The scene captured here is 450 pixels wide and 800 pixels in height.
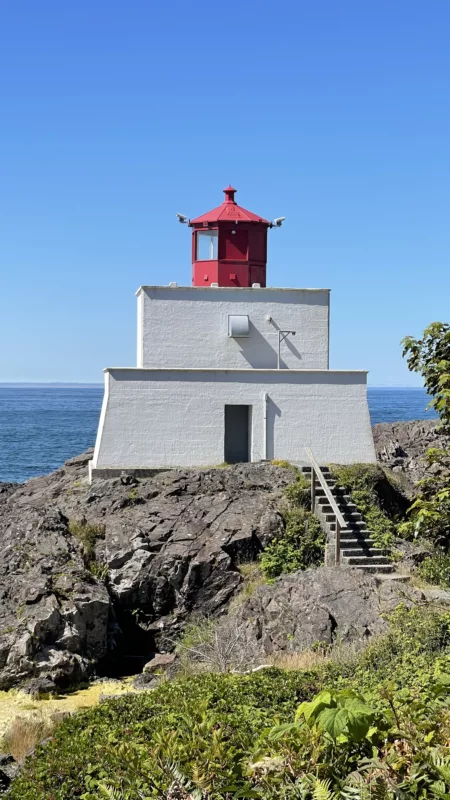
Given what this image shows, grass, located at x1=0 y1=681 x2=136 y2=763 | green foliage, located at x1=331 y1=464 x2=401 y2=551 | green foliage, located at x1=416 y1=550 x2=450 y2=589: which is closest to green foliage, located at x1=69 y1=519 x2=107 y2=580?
grass, located at x1=0 y1=681 x2=136 y2=763

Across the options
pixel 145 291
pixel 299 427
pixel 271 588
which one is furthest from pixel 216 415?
pixel 271 588

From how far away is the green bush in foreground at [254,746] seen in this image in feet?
20.4

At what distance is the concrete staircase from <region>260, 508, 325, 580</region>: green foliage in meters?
0.27

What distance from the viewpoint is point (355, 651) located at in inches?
503

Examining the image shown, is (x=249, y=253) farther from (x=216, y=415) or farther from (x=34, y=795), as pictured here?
(x=34, y=795)

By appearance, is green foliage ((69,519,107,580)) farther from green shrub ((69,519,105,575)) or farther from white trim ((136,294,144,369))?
white trim ((136,294,144,369))

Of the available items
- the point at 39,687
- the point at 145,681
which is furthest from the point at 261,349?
the point at 39,687

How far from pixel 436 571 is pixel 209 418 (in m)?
7.21

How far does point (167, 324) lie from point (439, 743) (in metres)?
18.2

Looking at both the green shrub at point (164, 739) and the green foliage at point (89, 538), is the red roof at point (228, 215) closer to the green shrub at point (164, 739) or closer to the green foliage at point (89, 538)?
the green foliage at point (89, 538)

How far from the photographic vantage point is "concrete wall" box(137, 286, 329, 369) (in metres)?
23.8

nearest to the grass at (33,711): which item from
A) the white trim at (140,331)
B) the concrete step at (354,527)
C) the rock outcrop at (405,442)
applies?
the concrete step at (354,527)

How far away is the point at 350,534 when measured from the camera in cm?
1969

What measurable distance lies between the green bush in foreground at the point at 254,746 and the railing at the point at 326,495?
9.35 metres
